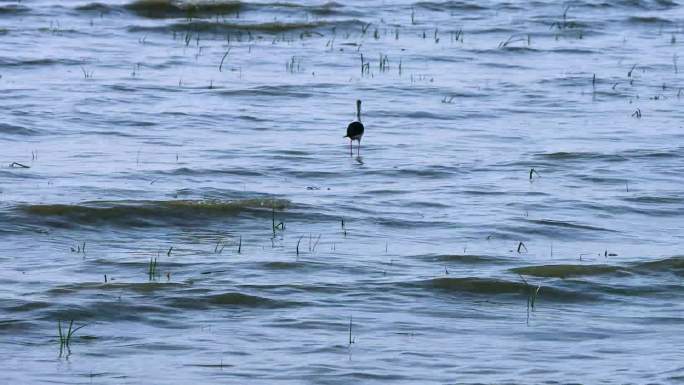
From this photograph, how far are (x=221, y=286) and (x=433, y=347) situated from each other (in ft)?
5.80

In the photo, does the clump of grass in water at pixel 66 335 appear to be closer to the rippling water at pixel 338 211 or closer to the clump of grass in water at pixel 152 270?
the rippling water at pixel 338 211

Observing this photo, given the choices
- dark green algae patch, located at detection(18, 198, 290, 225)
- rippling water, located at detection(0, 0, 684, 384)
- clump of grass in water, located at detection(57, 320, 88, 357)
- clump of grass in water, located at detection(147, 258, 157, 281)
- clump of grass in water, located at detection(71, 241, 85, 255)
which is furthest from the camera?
dark green algae patch, located at detection(18, 198, 290, 225)

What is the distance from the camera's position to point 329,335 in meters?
8.84

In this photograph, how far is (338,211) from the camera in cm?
1247

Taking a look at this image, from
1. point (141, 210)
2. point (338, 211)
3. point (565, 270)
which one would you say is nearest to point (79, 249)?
point (141, 210)

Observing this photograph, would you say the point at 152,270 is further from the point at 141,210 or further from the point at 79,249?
the point at 141,210

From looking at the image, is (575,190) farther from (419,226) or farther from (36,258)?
(36,258)

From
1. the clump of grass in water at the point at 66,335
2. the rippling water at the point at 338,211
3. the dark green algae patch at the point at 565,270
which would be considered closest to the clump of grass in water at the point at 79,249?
the rippling water at the point at 338,211

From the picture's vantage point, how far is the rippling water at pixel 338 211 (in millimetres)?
8555

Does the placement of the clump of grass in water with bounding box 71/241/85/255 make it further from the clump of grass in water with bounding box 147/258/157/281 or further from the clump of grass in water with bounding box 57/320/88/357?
the clump of grass in water with bounding box 57/320/88/357

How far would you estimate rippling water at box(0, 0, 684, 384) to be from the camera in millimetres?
8555

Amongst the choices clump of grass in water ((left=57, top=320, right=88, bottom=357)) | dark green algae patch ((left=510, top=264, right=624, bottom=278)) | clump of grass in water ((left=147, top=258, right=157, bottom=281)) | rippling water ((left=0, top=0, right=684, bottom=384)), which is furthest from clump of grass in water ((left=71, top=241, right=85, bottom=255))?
dark green algae patch ((left=510, top=264, right=624, bottom=278))

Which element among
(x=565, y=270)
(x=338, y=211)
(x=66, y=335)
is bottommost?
(x=66, y=335)

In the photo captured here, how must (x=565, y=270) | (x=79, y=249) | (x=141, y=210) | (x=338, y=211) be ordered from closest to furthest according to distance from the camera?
A: (x=565, y=270)
(x=79, y=249)
(x=141, y=210)
(x=338, y=211)
